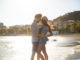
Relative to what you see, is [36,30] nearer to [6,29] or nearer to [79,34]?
[79,34]

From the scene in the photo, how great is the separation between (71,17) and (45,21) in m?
187

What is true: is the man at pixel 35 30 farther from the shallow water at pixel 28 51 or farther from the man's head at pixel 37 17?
the shallow water at pixel 28 51

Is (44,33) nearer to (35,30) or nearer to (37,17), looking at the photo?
(35,30)

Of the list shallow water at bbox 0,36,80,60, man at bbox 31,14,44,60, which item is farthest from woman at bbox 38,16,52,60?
shallow water at bbox 0,36,80,60

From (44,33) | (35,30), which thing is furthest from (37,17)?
(44,33)

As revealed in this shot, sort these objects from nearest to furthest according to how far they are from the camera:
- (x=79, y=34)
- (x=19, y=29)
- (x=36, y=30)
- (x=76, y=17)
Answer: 1. (x=36, y=30)
2. (x=79, y=34)
3. (x=19, y=29)
4. (x=76, y=17)

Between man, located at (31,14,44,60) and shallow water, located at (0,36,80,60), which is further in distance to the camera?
shallow water, located at (0,36,80,60)

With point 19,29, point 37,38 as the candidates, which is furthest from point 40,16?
point 19,29

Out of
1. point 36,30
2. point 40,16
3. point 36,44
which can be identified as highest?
point 40,16

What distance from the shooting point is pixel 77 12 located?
193m

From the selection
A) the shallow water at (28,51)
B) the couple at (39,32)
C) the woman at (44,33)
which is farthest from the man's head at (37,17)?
the shallow water at (28,51)

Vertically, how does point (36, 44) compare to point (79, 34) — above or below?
above

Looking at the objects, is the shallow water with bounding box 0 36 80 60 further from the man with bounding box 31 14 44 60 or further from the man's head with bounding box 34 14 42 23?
the man's head with bounding box 34 14 42 23

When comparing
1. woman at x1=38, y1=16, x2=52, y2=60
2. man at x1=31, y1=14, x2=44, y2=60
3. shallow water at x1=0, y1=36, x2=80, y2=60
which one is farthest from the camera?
shallow water at x1=0, y1=36, x2=80, y2=60
